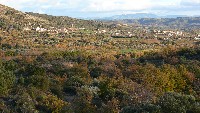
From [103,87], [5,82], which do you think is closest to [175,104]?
[103,87]

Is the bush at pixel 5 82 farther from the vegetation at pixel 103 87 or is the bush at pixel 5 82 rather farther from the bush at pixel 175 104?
the bush at pixel 175 104

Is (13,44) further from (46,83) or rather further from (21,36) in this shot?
(46,83)

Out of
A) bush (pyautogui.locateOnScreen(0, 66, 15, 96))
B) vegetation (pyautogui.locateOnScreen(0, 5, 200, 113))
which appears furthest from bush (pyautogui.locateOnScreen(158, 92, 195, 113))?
bush (pyautogui.locateOnScreen(0, 66, 15, 96))

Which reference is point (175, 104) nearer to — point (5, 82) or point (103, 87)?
point (103, 87)

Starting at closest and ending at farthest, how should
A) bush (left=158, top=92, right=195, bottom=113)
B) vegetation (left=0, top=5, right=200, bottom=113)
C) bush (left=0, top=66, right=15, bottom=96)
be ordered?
bush (left=158, top=92, right=195, bottom=113)
vegetation (left=0, top=5, right=200, bottom=113)
bush (left=0, top=66, right=15, bottom=96)

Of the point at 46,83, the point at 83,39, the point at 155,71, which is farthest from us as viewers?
the point at 83,39

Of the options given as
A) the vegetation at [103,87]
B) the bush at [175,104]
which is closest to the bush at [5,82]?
the vegetation at [103,87]

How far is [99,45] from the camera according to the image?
115938 mm

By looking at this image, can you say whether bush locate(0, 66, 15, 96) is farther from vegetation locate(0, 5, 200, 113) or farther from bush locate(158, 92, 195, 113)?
bush locate(158, 92, 195, 113)

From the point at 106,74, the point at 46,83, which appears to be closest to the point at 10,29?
the point at 106,74

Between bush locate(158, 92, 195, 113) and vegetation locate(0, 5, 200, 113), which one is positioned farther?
vegetation locate(0, 5, 200, 113)

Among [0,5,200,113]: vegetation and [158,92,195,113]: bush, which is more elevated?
[158,92,195,113]: bush

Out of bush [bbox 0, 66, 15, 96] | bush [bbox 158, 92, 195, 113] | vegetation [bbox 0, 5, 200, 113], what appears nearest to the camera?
bush [bbox 158, 92, 195, 113]

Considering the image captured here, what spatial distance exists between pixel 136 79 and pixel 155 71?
3.73m
